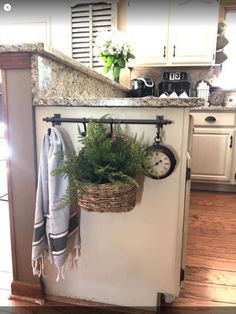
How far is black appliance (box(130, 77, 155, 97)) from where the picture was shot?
3.04 m

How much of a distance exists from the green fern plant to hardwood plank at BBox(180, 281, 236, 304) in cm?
79

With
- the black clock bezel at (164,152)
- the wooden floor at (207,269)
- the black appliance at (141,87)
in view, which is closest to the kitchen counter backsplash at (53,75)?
the black clock bezel at (164,152)

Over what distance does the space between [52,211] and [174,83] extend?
258 cm

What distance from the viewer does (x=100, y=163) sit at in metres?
0.90

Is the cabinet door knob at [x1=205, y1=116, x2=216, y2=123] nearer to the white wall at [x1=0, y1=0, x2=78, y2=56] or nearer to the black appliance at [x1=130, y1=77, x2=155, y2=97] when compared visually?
the black appliance at [x1=130, y1=77, x2=155, y2=97]

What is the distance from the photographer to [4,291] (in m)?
1.32

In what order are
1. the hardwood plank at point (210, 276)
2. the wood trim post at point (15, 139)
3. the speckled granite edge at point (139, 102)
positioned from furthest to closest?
the hardwood plank at point (210, 276), the wood trim post at point (15, 139), the speckled granite edge at point (139, 102)

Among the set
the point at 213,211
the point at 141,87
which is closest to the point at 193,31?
the point at 141,87

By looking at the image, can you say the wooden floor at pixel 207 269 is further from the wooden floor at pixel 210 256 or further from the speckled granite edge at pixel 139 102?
the speckled granite edge at pixel 139 102

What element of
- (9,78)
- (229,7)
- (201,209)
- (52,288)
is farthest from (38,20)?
(52,288)

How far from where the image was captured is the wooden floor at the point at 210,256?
1294 millimetres

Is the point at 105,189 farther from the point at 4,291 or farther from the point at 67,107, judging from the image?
the point at 4,291

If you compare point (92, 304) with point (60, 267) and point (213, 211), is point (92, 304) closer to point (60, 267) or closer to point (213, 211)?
point (60, 267)

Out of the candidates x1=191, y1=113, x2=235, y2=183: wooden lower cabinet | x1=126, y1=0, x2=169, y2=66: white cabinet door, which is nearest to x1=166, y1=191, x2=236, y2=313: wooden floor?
x1=191, y1=113, x2=235, y2=183: wooden lower cabinet
